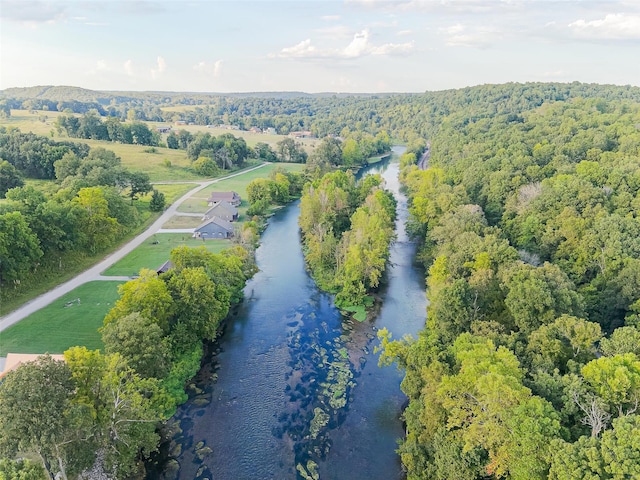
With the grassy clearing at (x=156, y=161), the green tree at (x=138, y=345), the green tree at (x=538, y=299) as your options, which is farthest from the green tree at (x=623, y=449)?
the grassy clearing at (x=156, y=161)

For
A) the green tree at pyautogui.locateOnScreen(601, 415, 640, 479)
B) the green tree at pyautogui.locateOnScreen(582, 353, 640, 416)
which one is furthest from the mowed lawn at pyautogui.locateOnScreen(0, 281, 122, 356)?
the green tree at pyautogui.locateOnScreen(582, 353, 640, 416)

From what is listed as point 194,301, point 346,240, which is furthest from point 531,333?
point 346,240

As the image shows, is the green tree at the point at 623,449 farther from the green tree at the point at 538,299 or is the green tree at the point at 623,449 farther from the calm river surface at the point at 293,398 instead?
the calm river surface at the point at 293,398

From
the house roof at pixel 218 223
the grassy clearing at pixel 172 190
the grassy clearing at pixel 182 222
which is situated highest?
the grassy clearing at pixel 172 190

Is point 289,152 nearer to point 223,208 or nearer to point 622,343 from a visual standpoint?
point 223,208

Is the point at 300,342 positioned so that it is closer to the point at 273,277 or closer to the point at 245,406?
the point at 245,406

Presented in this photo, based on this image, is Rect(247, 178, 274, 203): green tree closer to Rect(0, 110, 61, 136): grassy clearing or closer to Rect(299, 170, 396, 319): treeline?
Rect(299, 170, 396, 319): treeline
